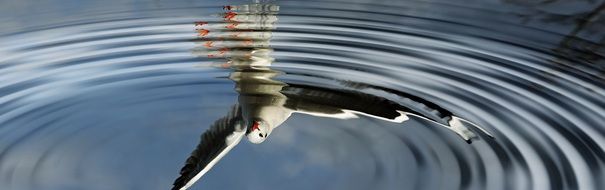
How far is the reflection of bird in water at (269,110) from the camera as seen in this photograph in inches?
128

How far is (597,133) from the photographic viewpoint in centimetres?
328

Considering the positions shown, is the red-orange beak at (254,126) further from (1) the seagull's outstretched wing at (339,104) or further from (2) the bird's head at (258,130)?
(1) the seagull's outstretched wing at (339,104)

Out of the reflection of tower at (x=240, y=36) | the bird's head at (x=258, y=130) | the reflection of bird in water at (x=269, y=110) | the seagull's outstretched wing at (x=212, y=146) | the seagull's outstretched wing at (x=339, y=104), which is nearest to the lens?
the seagull's outstretched wing at (x=212, y=146)

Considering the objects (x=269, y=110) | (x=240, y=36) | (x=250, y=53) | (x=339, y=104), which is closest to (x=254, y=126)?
(x=269, y=110)

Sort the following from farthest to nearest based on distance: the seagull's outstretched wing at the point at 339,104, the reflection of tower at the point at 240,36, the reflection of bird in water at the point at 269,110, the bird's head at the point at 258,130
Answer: the reflection of tower at the point at 240,36 < the seagull's outstretched wing at the point at 339,104 < the bird's head at the point at 258,130 < the reflection of bird in water at the point at 269,110

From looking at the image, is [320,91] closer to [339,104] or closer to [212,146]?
[339,104]

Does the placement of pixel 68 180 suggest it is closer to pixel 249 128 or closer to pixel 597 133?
pixel 249 128

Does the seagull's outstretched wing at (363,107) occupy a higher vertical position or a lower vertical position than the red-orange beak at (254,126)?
higher

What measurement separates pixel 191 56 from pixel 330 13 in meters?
0.95

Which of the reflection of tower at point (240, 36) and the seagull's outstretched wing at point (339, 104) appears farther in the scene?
the reflection of tower at point (240, 36)

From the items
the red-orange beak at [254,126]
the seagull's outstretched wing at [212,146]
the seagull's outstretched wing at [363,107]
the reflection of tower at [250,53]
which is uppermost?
the reflection of tower at [250,53]

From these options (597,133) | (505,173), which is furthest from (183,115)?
(597,133)

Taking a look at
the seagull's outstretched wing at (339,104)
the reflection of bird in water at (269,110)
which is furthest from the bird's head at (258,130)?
the seagull's outstretched wing at (339,104)

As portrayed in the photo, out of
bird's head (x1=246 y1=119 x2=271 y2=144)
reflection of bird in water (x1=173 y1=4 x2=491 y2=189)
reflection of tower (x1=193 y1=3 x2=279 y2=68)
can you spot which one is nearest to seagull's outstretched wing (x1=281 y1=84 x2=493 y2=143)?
reflection of bird in water (x1=173 y1=4 x2=491 y2=189)
